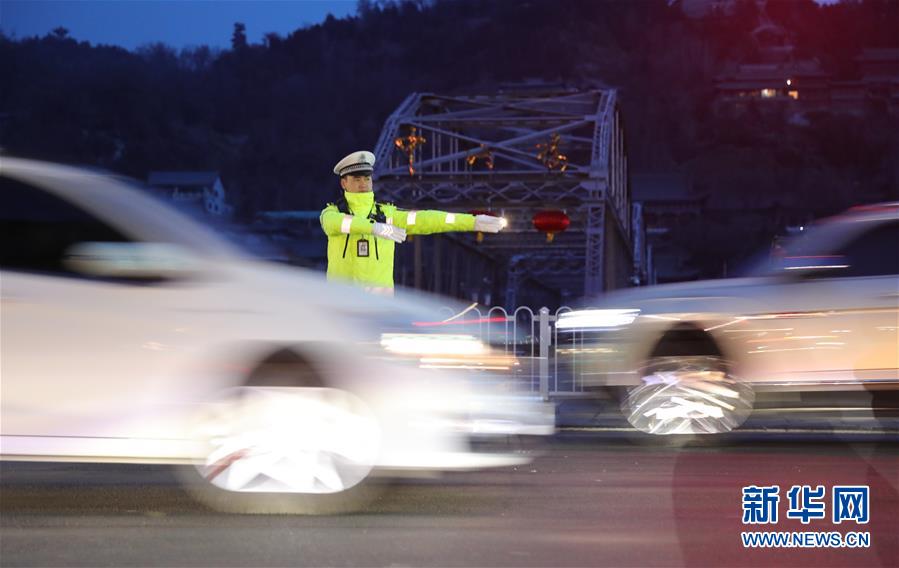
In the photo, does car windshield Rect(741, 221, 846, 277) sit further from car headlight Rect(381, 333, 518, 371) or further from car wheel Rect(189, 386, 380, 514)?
car wheel Rect(189, 386, 380, 514)

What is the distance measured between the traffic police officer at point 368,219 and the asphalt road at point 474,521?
4.86 feet

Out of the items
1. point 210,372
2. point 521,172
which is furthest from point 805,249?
point 521,172

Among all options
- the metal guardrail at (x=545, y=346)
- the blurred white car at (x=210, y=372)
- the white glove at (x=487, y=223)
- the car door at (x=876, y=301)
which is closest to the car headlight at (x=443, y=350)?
the blurred white car at (x=210, y=372)

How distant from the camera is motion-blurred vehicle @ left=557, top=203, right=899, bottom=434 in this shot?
27.7ft

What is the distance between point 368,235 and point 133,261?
2414 mm

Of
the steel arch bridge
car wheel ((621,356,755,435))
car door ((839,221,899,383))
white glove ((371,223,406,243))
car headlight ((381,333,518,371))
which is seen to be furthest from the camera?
the steel arch bridge

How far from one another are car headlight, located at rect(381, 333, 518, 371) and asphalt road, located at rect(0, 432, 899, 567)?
71 cm

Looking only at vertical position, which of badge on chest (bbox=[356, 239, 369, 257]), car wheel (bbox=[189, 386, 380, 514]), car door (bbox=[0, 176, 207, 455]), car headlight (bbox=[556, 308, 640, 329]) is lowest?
car wheel (bbox=[189, 386, 380, 514])

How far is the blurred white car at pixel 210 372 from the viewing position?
18.4ft

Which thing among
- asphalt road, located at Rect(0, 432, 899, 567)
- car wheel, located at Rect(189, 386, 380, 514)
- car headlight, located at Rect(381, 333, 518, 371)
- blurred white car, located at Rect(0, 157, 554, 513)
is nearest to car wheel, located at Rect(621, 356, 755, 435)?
asphalt road, located at Rect(0, 432, 899, 567)

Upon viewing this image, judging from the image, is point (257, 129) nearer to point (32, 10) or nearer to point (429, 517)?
point (32, 10)

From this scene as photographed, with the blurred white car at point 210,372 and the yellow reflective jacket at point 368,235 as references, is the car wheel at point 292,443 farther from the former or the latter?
the yellow reflective jacket at point 368,235

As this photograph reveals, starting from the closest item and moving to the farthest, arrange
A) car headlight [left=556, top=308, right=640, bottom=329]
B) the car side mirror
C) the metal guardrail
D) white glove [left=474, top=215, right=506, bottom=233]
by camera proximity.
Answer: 1. the car side mirror
2. white glove [left=474, top=215, right=506, bottom=233]
3. car headlight [left=556, top=308, right=640, bottom=329]
4. the metal guardrail

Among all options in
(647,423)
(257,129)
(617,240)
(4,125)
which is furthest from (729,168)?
(647,423)
